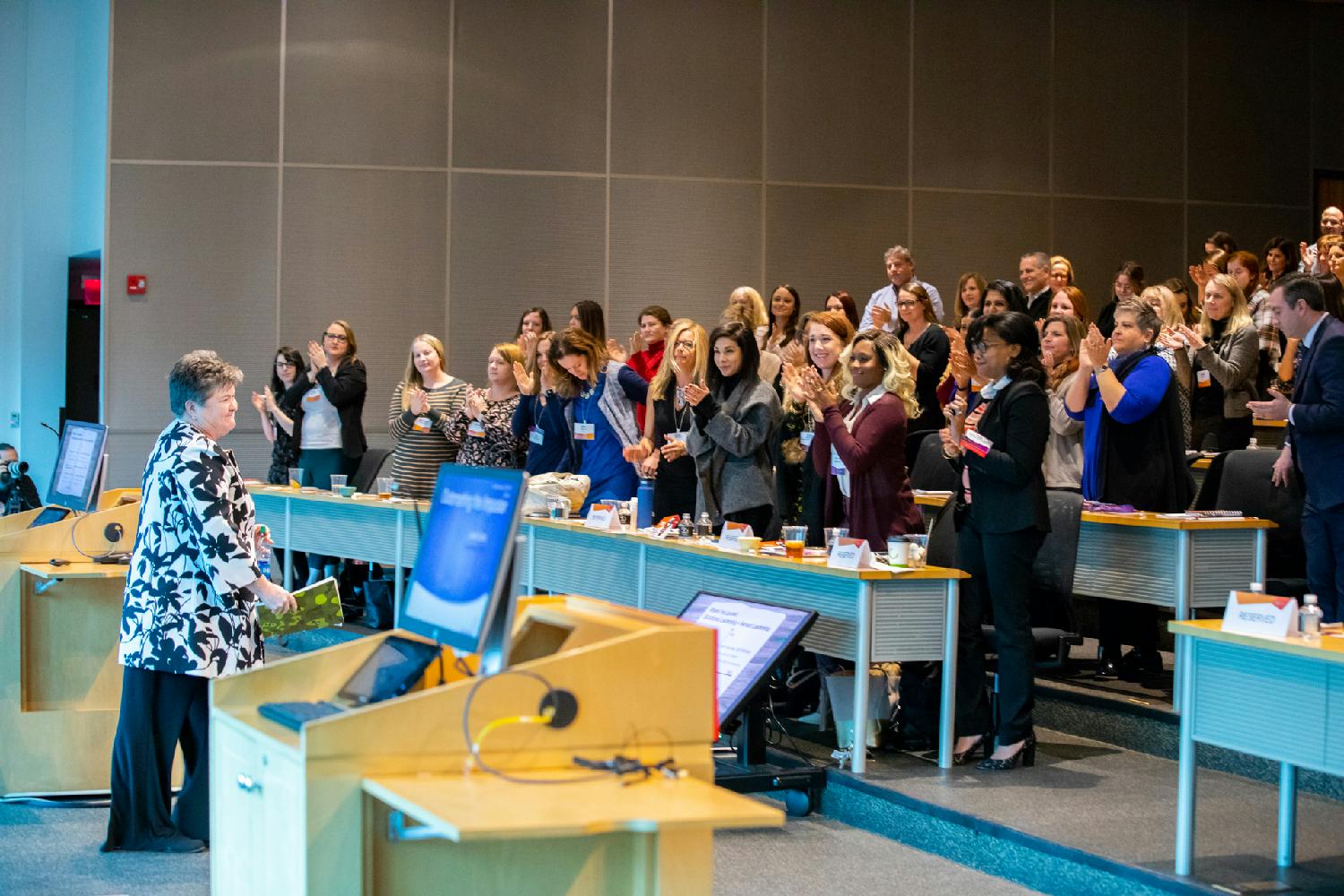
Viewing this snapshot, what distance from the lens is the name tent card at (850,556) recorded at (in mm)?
4805

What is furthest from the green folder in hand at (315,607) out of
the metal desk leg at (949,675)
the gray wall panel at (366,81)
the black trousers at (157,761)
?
the gray wall panel at (366,81)

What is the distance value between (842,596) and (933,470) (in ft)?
6.37

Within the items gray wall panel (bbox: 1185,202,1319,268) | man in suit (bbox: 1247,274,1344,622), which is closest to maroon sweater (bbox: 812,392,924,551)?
man in suit (bbox: 1247,274,1344,622)

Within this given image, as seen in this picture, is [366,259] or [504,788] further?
[366,259]

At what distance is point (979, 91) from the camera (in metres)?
11.1

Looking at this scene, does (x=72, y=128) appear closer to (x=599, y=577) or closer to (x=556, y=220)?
(x=556, y=220)

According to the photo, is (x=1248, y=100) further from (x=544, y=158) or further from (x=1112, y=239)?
(x=544, y=158)

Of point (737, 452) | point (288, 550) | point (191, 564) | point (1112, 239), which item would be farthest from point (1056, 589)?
point (1112, 239)

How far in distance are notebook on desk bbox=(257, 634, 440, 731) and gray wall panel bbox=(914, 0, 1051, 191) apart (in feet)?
28.9

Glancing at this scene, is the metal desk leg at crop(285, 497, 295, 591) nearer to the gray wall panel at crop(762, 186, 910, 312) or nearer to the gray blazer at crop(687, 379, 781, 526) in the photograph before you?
the gray blazer at crop(687, 379, 781, 526)

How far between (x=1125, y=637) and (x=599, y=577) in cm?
205

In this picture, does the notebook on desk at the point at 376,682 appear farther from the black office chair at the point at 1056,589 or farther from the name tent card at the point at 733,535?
the black office chair at the point at 1056,589

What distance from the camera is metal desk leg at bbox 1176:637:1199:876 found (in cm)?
369

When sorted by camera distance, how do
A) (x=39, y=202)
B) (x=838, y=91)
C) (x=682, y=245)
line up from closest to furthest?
(x=682, y=245), (x=838, y=91), (x=39, y=202)
